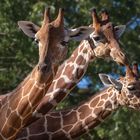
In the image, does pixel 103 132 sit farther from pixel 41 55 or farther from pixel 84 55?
pixel 41 55

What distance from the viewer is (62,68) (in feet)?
33.1

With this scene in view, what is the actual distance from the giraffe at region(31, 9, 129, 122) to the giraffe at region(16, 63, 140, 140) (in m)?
0.38

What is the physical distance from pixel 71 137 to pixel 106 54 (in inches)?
49.3

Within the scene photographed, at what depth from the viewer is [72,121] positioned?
32.4 feet

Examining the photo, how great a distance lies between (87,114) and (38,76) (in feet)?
7.86

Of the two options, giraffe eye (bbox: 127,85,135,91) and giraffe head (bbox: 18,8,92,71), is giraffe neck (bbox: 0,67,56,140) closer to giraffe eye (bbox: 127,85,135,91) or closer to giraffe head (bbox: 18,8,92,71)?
giraffe head (bbox: 18,8,92,71)

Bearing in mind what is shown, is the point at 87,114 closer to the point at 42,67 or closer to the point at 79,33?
the point at 79,33

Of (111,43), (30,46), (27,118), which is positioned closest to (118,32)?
(111,43)

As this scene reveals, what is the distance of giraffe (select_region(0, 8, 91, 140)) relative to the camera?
771 cm

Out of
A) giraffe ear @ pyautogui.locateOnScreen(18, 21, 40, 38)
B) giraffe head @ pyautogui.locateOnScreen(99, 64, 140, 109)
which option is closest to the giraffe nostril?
giraffe ear @ pyautogui.locateOnScreen(18, 21, 40, 38)

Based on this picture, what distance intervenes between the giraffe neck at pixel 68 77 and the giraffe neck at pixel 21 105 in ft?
2.76

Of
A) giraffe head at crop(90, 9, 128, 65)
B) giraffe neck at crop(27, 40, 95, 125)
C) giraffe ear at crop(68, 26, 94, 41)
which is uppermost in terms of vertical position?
giraffe ear at crop(68, 26, 94, 41)

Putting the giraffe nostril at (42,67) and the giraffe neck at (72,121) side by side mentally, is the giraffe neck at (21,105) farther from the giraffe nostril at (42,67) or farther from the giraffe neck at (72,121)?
the giraffe neck at (72,121)

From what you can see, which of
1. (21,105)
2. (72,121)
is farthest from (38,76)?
(72,121)
